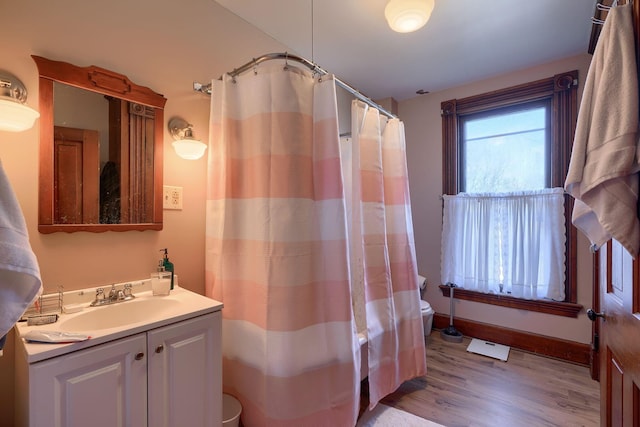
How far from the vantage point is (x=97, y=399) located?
3.23ft

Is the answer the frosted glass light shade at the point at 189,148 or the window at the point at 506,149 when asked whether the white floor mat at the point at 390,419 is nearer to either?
the frosted glass light shade at the point at 189,148

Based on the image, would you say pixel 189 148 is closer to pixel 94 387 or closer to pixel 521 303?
pixel 94 387

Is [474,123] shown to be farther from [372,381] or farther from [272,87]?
[372,381]

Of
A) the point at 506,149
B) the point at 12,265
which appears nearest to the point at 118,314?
the point at 12,265

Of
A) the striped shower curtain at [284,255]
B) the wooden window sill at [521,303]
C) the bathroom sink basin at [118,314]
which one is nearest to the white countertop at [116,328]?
the bathroom sink basin at [118,314]

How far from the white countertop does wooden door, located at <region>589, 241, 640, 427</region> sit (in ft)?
4.97

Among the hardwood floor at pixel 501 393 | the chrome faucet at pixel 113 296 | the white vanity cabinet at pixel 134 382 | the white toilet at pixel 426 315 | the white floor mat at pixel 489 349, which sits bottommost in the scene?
the hardwood floor at pixel 501 393

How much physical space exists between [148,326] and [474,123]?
336cm

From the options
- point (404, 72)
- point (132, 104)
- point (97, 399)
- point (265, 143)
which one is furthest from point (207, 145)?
point (404, 72)

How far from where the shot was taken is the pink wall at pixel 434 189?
8.82ft

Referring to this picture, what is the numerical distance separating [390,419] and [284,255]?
133 cm

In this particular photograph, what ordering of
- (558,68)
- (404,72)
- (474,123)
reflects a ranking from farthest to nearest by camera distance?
(474,123) < (404,72) < (558,68)

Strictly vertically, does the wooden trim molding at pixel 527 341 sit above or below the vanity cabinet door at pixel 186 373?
below

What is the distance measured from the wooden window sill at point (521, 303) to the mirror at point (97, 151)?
116 inches
